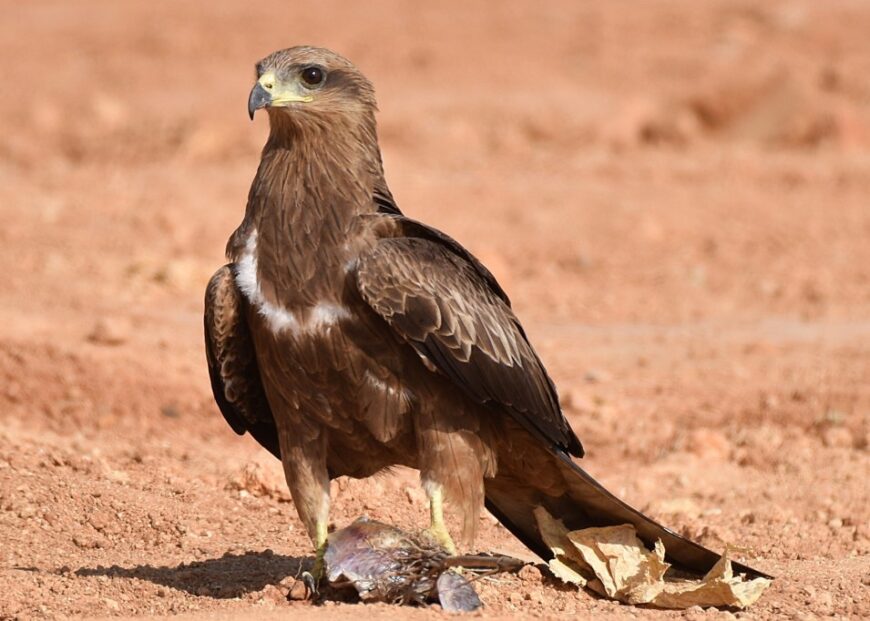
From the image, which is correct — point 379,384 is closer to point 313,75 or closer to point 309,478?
point 309,478

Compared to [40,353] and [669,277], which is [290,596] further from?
[669,277]

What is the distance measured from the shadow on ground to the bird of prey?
0.39 m

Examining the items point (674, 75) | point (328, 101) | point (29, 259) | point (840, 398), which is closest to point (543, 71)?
point (674, 75)

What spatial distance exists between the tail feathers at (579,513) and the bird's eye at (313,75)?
6.11ft

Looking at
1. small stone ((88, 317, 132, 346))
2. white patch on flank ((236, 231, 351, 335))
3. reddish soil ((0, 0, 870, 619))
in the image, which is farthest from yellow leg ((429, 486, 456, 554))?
small stone ((88, 317, 132, 346))

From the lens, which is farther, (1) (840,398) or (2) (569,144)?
(2) (569,144)

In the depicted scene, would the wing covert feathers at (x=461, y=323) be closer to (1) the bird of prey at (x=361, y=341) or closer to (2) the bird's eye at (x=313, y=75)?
(1) the bird of prey at (x=361, y=341)

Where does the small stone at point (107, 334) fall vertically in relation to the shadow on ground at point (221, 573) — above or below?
above

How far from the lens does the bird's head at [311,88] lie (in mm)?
6941

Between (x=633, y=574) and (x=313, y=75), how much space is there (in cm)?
248

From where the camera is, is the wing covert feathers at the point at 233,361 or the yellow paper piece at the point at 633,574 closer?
the yellow paper piece at the point at 633,574

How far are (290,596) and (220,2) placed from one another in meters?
21.8

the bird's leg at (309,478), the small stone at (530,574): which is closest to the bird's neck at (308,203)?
the bird's leg at (309,478)

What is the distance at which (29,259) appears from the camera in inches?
585
